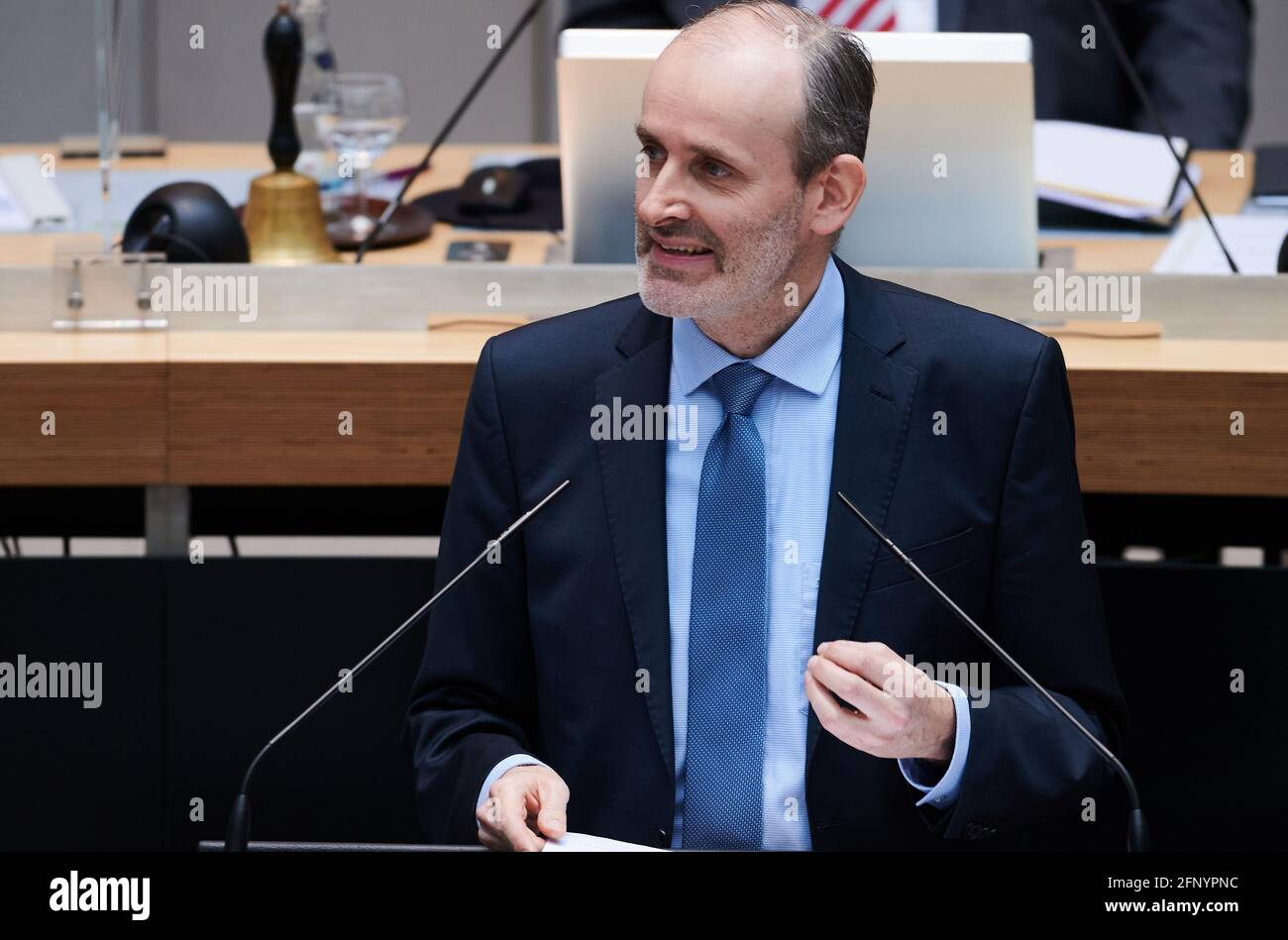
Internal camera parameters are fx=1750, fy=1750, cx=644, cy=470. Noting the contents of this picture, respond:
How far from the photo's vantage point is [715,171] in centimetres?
133

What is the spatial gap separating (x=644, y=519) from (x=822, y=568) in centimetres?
14

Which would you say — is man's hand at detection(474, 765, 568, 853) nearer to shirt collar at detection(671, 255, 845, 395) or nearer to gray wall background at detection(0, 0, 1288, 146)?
shirt collar at detection(671, 255, 845, 395)

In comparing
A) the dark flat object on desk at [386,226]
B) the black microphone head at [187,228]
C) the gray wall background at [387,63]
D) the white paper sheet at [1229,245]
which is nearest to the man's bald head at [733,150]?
the black microphone head at [187,228]

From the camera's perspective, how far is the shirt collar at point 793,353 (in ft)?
4.50

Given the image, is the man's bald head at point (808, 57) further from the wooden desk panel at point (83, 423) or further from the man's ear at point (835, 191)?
the wooden desk panel at point (83, 423)

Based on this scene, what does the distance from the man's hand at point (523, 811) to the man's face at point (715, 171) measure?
37 cm

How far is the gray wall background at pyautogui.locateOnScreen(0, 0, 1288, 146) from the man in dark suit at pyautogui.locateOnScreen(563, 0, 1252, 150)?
4.14 ft

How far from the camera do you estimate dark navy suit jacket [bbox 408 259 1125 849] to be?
1.33 meters

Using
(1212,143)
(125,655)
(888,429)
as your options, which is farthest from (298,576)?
(1212,143)

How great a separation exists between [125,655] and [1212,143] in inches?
82.5

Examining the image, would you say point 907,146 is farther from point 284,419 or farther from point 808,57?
point 284,419

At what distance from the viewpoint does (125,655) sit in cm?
174
